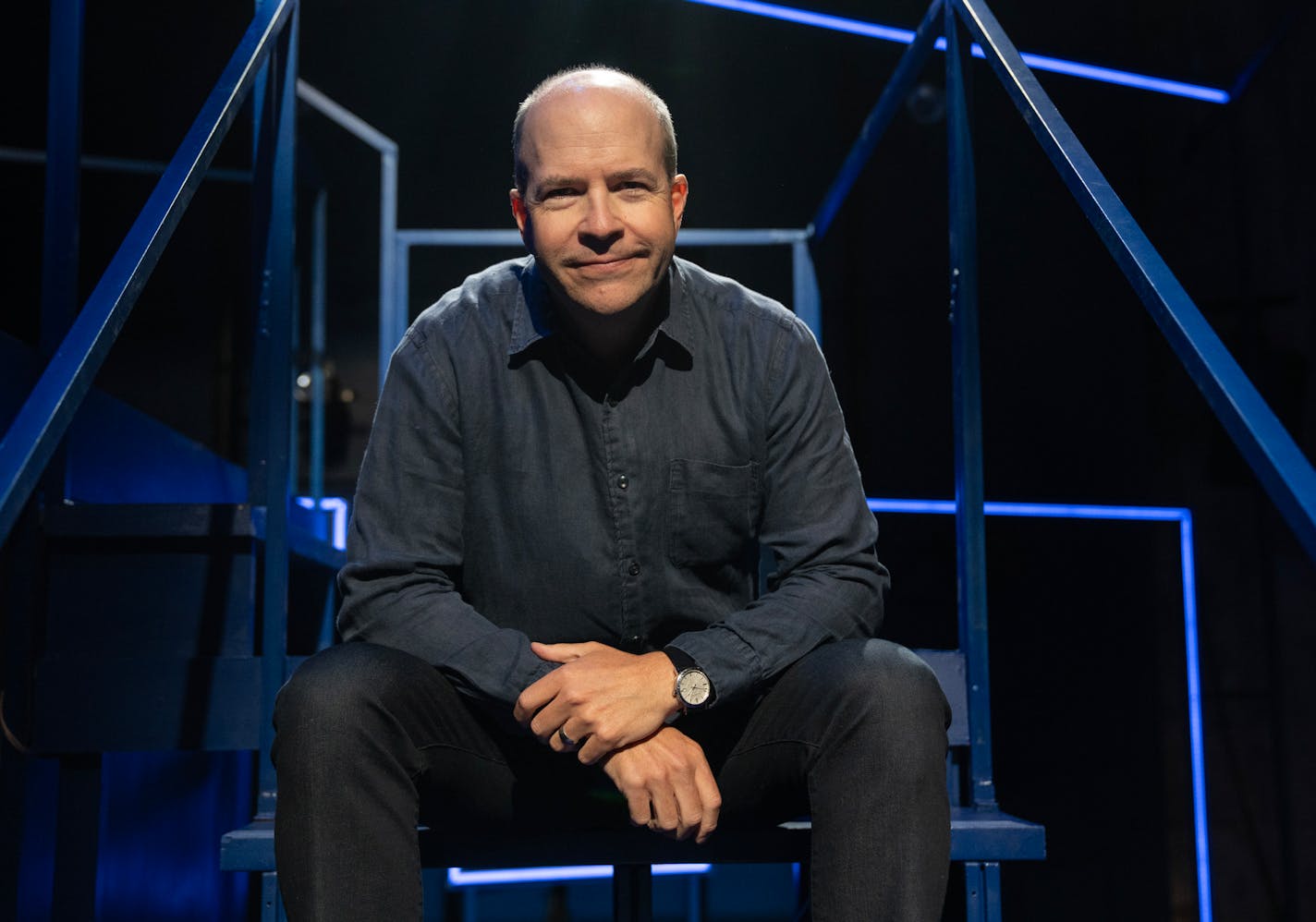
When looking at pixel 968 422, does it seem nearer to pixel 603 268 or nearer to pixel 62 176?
pixel 603 268

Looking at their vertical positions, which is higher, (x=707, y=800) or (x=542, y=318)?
(x=542, y=318)

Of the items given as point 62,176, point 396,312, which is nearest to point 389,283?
point 396,312

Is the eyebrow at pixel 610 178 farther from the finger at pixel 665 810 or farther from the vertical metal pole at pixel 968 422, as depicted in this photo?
the finger at pixel 665 810

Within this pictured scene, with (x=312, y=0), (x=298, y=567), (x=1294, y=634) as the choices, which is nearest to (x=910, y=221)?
(x=1294, y=634)

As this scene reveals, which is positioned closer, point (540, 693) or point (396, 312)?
point (540, 693)

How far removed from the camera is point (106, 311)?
104 centimetres

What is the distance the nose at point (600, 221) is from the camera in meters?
1.38

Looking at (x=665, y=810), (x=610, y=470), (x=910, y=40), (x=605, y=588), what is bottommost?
(x=665, y=810)

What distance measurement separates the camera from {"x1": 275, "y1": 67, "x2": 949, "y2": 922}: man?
1.07 metres

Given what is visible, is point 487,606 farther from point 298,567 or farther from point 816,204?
point 816,204

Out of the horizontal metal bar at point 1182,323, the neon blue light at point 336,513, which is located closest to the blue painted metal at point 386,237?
the neon blue light at point 336,513

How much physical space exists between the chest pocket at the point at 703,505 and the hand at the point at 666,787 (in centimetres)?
32

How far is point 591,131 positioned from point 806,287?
5.51 ft

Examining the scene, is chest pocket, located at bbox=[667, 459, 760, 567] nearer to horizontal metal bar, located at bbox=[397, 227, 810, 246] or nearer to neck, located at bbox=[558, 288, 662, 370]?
neck, located at bbox=[558, 288, 662, 370]
